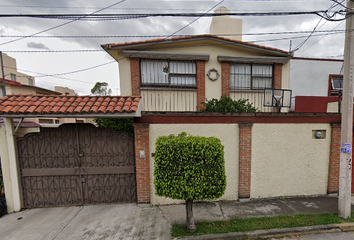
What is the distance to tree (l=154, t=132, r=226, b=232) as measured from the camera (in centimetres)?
300

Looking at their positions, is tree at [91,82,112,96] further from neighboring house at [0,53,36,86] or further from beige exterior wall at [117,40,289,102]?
beige exterior wall at [117,40,289,102]

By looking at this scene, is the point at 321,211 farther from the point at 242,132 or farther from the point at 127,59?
the point at 127,59

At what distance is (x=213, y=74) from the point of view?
23.7ft

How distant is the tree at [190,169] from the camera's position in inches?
118

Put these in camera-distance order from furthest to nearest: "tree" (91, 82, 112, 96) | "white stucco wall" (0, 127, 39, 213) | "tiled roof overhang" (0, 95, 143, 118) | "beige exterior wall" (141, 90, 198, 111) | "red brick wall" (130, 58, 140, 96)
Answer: "tree" (91, 82, 112, 96), "beige exterior wall" (141, 90, 198, 111), "red brick wall" (130, 58, 140, 96), "white stucco wall" (0, 127, 39, 213), "tiled roof overhang" (0, 95, 143, 118)

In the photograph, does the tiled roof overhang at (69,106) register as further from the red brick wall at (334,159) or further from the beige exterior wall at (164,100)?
the red brick wall at (334,159)

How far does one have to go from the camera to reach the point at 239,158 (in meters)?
4.52

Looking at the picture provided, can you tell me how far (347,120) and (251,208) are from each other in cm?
324

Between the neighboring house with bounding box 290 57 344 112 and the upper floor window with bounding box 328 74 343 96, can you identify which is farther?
the upper floor window with bounding box 328 74 343 96

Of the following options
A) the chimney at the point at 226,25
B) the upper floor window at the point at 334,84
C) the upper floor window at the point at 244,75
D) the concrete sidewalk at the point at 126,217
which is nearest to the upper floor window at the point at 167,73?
the upper floor window at the point at 244,75

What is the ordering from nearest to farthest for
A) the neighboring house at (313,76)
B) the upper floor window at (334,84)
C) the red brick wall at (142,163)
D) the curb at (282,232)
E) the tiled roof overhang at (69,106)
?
the curb at (282,232)
the tiled roof overhang at (69,106)
the red brick wall at (142,163)
the neighboring house at (313,76)
the upper floor window at (334,84)

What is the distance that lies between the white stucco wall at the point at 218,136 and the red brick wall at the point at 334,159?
3002 mm

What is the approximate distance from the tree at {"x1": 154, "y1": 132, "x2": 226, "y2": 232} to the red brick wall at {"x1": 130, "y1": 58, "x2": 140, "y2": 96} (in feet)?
14.6

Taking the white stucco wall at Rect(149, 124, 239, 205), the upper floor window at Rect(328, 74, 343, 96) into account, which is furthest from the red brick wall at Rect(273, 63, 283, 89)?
the upper floor window at Rect(328, 74, 343, 96)
